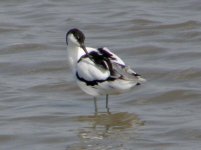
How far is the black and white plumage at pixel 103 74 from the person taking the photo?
384 inches

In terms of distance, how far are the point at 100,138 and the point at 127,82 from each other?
3.07 feet

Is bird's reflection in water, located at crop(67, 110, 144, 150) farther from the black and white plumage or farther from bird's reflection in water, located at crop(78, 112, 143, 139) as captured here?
the black and white plumage

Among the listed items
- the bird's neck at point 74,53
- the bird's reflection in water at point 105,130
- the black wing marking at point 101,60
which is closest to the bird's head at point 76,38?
the bird's neck at point 74,53

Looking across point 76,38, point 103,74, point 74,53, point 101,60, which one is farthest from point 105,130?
point 76,38

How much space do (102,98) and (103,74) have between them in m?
1.09

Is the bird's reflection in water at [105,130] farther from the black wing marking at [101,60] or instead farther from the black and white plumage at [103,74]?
the black wing marking at [101,60]

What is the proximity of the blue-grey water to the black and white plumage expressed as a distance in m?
0.32

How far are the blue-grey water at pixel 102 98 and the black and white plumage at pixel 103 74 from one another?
32 cm

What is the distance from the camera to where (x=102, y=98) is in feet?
35.7

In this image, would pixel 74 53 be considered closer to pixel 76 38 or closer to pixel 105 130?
pixel 76 38

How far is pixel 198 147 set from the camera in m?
8.55

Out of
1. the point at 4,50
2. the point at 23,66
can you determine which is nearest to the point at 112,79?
the point at 23,66

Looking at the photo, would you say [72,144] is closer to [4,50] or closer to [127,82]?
[127,82]

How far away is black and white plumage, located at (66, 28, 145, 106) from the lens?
9758mm
